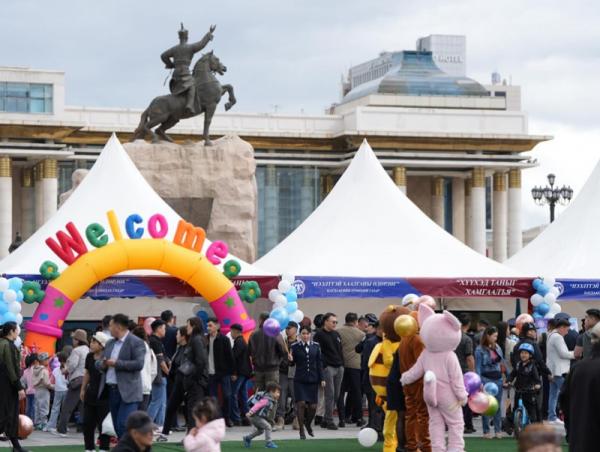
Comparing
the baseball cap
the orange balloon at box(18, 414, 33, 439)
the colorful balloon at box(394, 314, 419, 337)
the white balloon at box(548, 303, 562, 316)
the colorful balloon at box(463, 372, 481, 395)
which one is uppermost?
the colorful balloon at box(394, 314, 419, 337)

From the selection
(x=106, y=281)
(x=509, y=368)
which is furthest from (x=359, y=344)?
(x=106, y=281)

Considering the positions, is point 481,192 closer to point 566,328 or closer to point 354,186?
point 354,186

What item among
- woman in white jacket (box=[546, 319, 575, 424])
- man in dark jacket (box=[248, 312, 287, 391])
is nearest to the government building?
man in dark jacket (box=[248, 312, 287, 391])

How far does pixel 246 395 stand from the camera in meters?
21.5

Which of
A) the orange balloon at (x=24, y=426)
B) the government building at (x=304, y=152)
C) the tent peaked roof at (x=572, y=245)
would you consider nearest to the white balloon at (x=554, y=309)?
the tent peaked roof at (x=572, y=245)

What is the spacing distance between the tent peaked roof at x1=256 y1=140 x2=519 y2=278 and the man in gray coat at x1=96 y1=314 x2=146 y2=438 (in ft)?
28.9

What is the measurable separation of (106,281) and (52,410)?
2.25 metres

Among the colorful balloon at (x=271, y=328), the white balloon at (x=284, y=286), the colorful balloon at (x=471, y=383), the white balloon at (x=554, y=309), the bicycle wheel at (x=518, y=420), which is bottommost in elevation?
the bicycle wheel at (x=518, y=420)

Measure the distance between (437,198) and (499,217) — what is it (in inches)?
120

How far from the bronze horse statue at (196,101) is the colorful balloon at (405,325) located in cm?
1709

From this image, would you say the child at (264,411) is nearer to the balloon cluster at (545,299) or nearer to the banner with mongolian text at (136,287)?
the banner with mongolian text at (136,287)

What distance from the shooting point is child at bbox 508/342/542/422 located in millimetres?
17906

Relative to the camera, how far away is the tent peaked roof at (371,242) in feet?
79.9

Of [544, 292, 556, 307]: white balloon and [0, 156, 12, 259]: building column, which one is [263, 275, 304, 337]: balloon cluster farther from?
[0, 156, 12, 259]: building column
